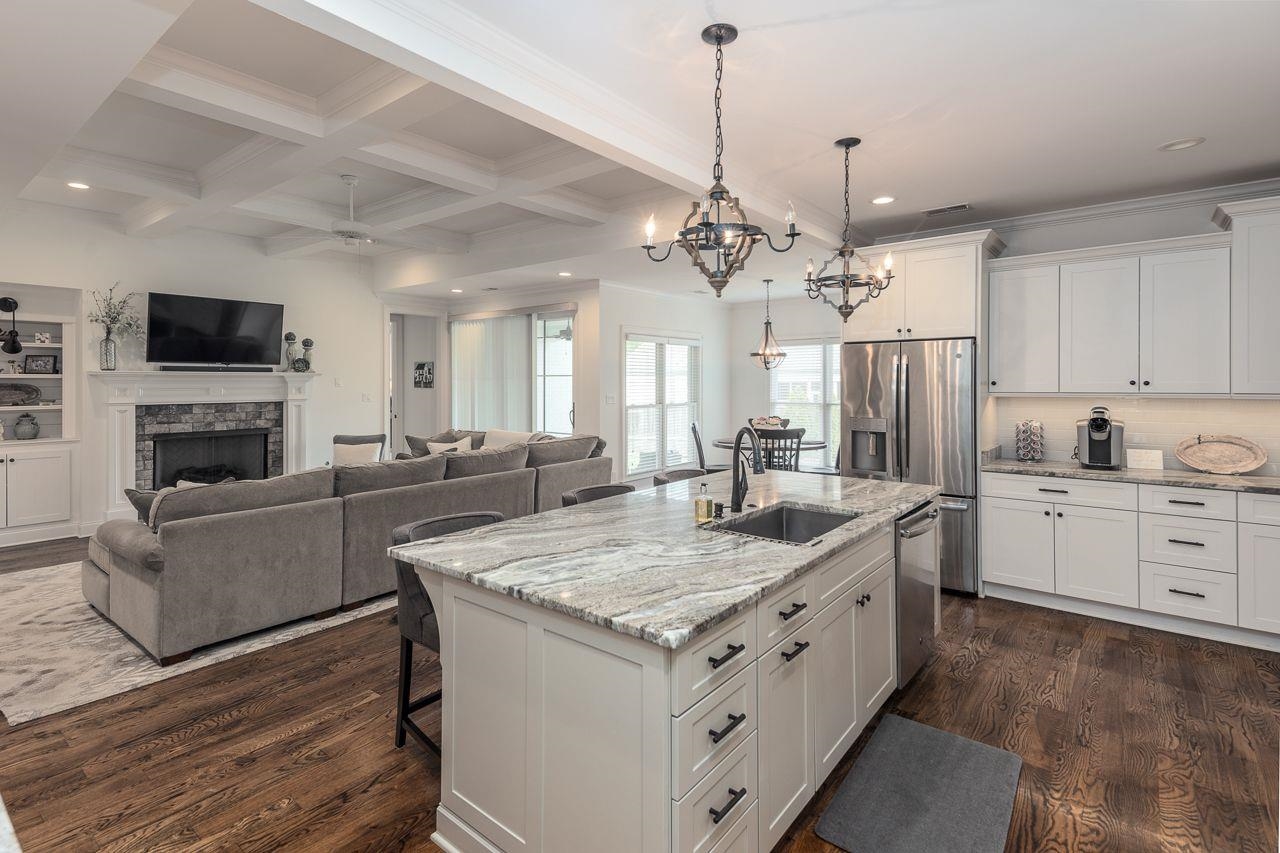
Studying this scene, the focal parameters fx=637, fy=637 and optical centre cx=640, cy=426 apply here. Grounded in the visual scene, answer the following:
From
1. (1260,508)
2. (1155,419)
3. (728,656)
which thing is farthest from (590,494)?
(1155,419)

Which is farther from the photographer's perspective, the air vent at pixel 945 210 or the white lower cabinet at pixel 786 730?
the air vent at pixel 945 210

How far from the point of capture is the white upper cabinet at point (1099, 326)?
13.5 ft

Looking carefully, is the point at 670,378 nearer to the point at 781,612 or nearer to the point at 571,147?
the point at 571,147

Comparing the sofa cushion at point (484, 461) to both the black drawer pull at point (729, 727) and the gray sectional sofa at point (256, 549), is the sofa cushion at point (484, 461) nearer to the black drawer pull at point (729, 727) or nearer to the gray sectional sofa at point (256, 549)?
the gray sectional sofa at point (256, 549)

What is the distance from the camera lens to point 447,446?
256 inches

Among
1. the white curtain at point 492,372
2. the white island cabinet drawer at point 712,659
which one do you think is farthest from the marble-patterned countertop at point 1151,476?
the white curtain at point 492,372

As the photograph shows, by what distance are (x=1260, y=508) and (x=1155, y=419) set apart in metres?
0.99

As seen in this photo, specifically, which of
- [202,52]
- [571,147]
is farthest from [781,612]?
[202,52]

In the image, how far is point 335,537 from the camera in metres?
3.84

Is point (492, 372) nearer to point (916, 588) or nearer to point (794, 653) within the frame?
point (916, 588)

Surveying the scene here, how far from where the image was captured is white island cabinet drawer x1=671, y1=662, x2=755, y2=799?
148 centimetres

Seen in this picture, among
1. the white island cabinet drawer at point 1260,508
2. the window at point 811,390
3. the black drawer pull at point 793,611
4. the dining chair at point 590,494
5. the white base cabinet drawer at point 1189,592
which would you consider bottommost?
the white base cabinet drawer at point 1189,592

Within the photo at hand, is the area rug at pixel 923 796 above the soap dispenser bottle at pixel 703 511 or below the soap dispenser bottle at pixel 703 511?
below

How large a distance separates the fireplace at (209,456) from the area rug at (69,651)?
2.26m
